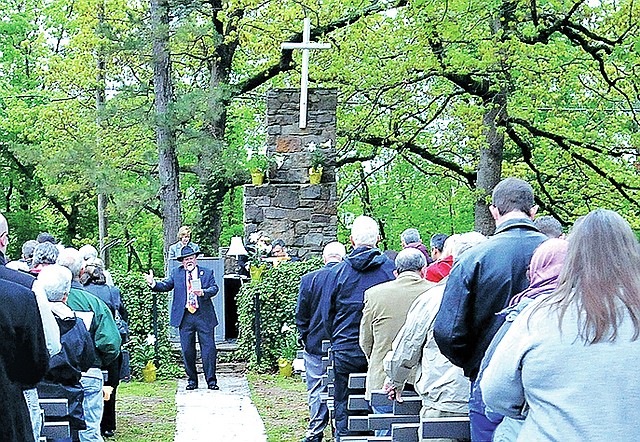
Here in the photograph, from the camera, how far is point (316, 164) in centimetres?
1662

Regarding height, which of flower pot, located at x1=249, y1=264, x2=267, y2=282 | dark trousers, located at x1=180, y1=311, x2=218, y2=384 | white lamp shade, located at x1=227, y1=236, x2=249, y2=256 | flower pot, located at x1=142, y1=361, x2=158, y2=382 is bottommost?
flower pot, located at x1=142, y1=361, x2=158, y2=382

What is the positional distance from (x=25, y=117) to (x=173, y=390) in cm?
1781

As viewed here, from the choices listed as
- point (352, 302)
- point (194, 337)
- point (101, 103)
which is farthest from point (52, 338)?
point (101, 103)

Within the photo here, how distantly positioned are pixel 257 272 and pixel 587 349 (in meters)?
11.8

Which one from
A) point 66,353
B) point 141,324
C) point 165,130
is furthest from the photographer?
point 165,130

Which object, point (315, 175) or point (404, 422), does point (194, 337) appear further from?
point (404, 422)

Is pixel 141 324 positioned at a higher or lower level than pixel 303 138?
lower

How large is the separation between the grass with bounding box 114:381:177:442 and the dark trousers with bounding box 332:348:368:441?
2414 mm

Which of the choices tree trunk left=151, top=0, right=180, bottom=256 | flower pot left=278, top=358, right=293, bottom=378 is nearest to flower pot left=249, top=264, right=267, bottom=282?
flower pot left=278, top=358, right=293, bottom=378

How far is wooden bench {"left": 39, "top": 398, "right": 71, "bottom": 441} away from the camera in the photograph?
20.1 feet

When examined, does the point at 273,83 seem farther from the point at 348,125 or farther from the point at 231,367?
the point at 231,367

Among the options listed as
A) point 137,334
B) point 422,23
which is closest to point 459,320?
point 137,334

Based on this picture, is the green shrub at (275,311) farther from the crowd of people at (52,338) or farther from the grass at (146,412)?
the crowd of people at (52,338)

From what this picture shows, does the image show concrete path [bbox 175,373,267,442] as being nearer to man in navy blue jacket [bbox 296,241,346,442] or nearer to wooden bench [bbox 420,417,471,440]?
man in navy blue jacket [bbox 296,241,346,442]
